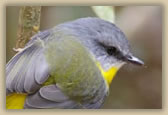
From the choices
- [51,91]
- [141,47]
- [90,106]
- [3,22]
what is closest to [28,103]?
[51,91]

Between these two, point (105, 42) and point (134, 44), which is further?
point (134, 44)

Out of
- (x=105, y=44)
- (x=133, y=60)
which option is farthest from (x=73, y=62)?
(x=133, y=60)

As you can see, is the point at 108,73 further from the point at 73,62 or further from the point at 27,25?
the point at 27,25

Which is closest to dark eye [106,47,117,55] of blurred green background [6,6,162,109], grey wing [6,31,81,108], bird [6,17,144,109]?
bird [6,17,144,109]

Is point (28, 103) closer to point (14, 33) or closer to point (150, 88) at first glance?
point (14, 33)

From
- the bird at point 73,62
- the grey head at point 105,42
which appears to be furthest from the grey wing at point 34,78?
the grey head at point 105,42

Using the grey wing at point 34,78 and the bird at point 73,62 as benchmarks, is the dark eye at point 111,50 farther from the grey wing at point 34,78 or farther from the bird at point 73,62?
the grey wing at point 34,78

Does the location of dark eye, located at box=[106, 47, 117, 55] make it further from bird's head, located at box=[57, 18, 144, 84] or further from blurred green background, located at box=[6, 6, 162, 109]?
blurred green background, located at box=[6, 6, 162, 109]
